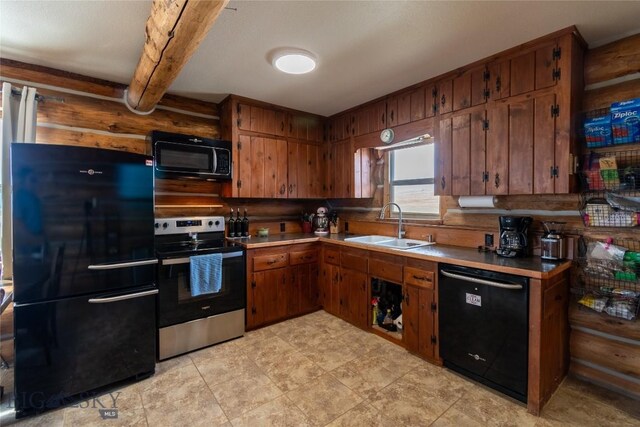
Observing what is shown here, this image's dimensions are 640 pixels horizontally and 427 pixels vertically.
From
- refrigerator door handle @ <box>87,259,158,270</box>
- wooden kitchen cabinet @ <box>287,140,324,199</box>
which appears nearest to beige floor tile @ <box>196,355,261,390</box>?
refrigerator door handle @ <box>87,259,158,270</box>

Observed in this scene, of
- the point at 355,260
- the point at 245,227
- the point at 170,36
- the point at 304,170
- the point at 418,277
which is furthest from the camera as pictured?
the point at 304,170

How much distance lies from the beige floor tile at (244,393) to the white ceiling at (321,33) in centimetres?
253

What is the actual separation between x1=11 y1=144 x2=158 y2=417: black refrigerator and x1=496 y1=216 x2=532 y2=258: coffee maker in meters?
2.79

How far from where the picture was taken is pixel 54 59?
2404 millimetres

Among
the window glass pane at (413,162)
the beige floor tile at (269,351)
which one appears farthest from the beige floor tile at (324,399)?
the window glass pane at (413,162)

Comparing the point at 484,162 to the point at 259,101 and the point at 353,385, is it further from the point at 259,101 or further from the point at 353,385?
the point at 259,101

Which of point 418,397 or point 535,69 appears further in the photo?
point 535,69

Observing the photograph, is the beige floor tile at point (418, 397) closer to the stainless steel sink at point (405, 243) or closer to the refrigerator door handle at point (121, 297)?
the stainless steel sink at point (405, 243)

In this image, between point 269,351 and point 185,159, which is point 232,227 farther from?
point 269,351

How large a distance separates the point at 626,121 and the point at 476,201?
1.04m

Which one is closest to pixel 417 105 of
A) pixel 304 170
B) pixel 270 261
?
pixel 304 170

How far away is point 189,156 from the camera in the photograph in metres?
2.96

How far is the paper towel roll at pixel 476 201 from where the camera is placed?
2439 millimetres

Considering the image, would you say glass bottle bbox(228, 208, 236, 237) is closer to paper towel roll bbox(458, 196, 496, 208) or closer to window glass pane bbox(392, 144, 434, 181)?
window glass pane bbox(392, 144, 434, 181)
